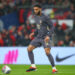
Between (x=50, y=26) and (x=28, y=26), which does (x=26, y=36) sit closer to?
(x=28, y=26)

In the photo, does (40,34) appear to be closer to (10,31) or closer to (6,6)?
(10,31)

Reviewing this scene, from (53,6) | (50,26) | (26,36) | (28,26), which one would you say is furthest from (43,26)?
(53,6)

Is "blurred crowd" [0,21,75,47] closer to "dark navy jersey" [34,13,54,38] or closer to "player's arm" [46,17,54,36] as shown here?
"dark navy jersey" [34,13,54,38]

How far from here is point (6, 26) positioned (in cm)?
1948

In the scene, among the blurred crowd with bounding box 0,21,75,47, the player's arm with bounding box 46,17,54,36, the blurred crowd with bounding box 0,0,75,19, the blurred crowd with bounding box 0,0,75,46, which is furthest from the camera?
the blurred crowd with bounding box 0,0,75,19

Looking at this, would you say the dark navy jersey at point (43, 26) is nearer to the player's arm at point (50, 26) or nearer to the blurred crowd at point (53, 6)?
the player's arm at point (50, 26)

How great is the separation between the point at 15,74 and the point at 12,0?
11.8 metres

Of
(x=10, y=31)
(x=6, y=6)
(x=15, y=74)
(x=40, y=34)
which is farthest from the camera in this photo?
(x=6, y=6)

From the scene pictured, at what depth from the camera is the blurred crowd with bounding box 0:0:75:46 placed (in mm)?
16891

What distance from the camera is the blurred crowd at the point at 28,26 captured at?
1689cm

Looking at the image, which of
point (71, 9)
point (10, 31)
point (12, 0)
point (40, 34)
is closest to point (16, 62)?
point (10, 31)

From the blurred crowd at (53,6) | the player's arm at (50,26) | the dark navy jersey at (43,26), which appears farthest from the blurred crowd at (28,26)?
the player's arm at (50,26)

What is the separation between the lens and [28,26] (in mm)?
17609

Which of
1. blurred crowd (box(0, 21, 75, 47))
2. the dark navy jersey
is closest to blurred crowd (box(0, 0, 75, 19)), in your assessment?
blurred crowd (box(0, 21, 75, 47))
